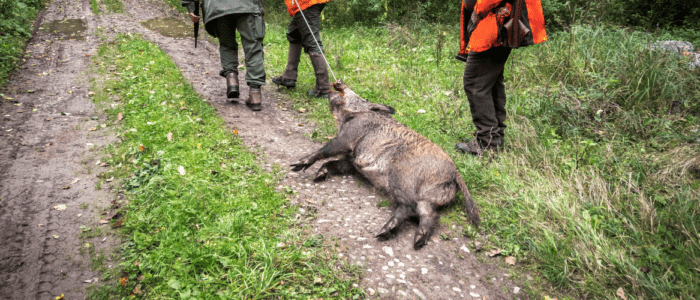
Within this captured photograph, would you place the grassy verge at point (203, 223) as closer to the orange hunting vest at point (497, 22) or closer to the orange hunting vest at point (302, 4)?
the orange hunting vest at point (302, 4)

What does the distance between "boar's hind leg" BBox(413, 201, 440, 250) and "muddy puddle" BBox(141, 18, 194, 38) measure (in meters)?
8.58

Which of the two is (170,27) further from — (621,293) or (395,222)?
(621,293)

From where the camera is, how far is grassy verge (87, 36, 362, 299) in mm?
2330

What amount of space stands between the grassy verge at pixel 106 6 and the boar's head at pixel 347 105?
1033 centimetres

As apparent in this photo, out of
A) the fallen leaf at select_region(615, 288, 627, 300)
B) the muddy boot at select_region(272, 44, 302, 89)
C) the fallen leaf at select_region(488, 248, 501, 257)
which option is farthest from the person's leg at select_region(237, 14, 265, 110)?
the fallen leaf at select_region(615, 288, 627, 300)

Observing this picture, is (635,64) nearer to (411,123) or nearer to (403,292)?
(411,123)

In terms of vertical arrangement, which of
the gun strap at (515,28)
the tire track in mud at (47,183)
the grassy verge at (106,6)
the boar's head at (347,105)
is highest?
the gun strap at (515,28)

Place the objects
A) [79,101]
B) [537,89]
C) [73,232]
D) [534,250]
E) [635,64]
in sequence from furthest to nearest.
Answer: [79,101] < [537,89] < [635,64] < [73,232] < [534,250]

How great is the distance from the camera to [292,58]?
5879 mm

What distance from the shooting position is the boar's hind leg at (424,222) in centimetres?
268

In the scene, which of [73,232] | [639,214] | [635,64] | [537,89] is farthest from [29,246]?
[635,64]

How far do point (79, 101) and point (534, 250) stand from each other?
6213mm

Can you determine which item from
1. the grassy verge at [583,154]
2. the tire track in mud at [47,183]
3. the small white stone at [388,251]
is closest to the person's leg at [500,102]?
the grassy verge at [583,154]

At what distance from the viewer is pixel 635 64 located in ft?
14.7
